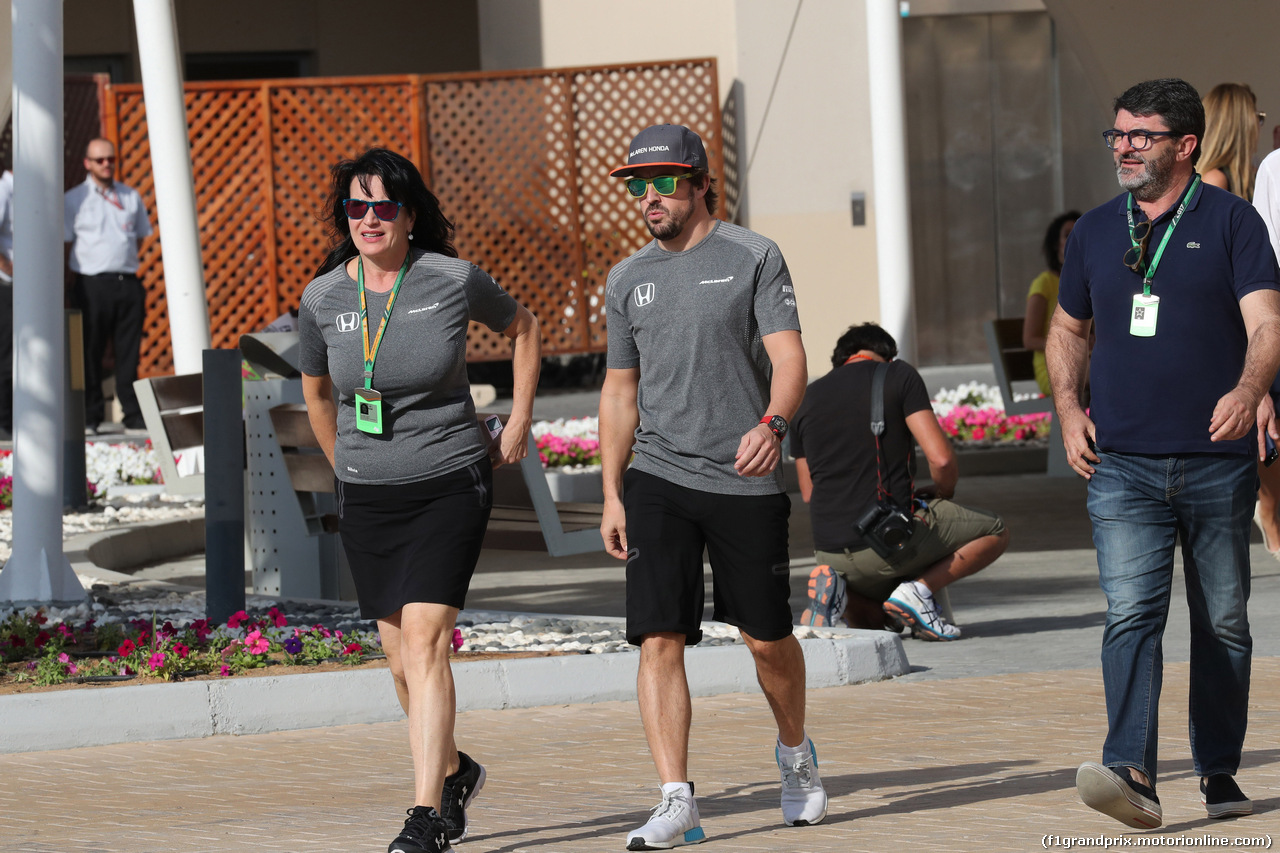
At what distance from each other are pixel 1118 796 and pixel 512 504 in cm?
399

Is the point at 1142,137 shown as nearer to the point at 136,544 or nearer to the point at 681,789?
the point at 681,789

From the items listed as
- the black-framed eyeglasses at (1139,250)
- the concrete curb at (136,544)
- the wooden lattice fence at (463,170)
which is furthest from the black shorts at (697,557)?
the wooden lattice fence at (463,170)

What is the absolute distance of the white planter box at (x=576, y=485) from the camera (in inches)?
485

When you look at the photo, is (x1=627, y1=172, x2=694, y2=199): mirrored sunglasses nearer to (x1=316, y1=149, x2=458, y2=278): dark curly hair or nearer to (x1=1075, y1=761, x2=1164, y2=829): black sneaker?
(x1=316, y1=149, x2=458, y2=278): dark curly hair

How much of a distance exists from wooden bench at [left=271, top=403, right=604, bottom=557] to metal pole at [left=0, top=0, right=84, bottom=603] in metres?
0.95

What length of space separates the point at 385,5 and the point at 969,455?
12014 millimetres

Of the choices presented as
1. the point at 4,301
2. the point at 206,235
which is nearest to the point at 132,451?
the point at 4,301

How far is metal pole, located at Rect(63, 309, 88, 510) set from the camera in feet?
37.8

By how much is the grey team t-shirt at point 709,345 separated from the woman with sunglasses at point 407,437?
0.45m

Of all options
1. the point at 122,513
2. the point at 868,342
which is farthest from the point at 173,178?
the point at 868,342

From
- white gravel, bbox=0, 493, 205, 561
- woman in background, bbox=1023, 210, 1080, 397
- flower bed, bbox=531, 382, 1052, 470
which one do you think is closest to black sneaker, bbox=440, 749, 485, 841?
white gravel, bbox=0, 493, 205, 561

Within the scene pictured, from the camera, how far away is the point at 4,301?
52.6ft

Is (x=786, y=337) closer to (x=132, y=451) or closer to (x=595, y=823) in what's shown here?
(x=595, y=823)

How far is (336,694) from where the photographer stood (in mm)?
6371
